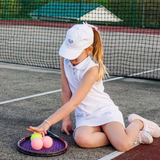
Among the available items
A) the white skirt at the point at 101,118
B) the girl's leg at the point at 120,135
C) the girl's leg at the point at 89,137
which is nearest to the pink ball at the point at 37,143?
the girl's leg at the point at 89,137

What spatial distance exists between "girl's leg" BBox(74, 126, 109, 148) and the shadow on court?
50mm

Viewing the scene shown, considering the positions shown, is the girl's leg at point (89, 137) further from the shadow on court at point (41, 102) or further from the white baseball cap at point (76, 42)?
the white baseball cap at point (76, 42)

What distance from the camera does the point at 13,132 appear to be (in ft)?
11.2

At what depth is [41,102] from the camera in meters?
4.59

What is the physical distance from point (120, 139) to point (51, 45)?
8649mm

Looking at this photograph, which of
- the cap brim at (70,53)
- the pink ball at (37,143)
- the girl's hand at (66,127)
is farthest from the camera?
the girl's hand at (66,127)

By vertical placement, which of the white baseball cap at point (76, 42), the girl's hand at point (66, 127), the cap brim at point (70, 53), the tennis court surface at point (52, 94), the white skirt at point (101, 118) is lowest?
the tennis court surface at point (52, 94)

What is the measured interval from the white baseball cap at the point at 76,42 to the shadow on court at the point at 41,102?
800 mm

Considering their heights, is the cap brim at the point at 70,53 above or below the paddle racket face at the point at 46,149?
above

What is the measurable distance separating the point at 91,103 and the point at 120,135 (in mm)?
397

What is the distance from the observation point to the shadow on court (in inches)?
121

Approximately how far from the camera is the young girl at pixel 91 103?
305 cm

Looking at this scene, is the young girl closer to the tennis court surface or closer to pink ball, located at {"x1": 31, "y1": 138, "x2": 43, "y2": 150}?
the tennis court surface

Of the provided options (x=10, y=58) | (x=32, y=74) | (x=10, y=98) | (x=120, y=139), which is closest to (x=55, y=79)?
(x=32, y=74)
